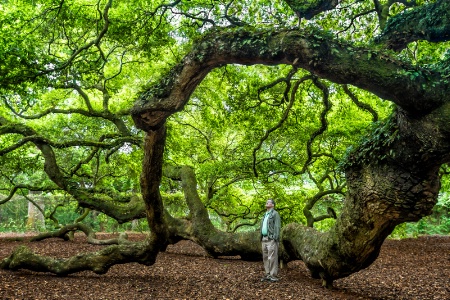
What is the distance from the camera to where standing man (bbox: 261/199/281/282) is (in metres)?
6.54

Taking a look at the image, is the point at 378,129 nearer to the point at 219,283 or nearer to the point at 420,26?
the point at 420,26

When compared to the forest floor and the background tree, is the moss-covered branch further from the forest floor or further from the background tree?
the forest floor

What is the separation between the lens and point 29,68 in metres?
7.13

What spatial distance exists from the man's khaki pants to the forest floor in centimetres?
26

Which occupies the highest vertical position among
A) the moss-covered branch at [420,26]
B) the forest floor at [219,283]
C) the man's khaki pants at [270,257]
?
the moss-covered branch at [420,26]

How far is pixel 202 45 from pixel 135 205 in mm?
7214

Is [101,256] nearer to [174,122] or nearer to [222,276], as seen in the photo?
[222,276]

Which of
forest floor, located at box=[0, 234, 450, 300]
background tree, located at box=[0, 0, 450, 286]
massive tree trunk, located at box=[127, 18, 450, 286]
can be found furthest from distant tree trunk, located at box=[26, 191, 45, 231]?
massive tree trunk, located at box=[127, 18, 450, 286]

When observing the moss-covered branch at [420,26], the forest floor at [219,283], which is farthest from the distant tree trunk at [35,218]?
the moss-covered branch at [420,26]

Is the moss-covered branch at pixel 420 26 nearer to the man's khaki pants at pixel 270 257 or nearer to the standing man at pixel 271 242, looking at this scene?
the standing man at pixel 271 242

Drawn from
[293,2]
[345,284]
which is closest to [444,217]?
[345,284]

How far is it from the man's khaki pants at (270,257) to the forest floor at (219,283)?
0.26 m

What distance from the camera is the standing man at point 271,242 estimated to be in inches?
257

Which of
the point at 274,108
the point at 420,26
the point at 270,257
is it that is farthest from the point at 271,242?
the point at 274,108
